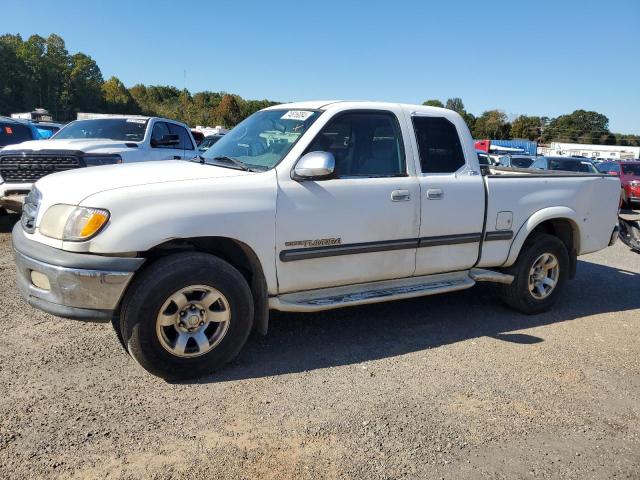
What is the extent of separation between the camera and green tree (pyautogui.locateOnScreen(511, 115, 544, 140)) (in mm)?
108938

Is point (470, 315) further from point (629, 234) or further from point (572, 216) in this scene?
point (629, 234)

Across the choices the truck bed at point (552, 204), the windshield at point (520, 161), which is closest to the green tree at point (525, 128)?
the windshield at point (520, 161)

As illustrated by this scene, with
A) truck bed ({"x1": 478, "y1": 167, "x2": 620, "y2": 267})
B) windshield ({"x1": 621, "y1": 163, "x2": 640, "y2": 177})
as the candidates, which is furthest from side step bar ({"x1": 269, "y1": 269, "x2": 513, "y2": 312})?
windshield ({"x1": 621, "y1": 163, "x2": 640, "y2": 177})

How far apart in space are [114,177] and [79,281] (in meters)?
0.80

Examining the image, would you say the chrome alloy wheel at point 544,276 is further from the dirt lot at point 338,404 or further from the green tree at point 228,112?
the green tree at point 228,112

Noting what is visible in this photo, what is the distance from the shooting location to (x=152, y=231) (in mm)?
3334

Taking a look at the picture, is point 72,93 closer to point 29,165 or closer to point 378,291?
point 29,165

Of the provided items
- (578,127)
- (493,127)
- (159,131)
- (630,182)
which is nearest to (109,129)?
(159,131)

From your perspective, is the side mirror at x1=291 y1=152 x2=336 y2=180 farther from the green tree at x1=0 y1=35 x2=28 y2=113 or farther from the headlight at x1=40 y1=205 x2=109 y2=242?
the green tree at x1=0 y1=35 x2=28 y2=113

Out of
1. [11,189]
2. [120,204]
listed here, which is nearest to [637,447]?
[120,204]

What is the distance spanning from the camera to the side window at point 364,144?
420 centimetres

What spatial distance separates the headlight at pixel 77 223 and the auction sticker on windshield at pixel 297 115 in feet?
5.82

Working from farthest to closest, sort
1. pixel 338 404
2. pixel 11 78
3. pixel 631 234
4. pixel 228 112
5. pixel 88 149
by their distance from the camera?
pixel 228 112
pixel 11 78
pixel 88 149
pixel 631 234
pixel 338 404

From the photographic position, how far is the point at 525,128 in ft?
361
